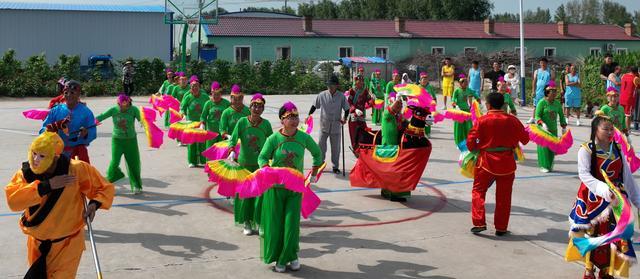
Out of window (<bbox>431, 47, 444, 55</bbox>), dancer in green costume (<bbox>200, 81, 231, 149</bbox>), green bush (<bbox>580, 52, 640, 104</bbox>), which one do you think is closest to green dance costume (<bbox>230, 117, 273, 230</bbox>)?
dancer in green costume (<bbox>200, 81, 231, 149</bbox>)

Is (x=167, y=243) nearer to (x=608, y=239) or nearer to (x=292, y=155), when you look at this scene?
(x=292, y=155)

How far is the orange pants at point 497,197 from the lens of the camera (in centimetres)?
828

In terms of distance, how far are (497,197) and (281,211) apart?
2.86m

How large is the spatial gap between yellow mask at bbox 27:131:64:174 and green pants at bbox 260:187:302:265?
231cm

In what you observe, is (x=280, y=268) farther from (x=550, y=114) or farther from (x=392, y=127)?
(x=550, y=114)

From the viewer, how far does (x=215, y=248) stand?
7.80 meters

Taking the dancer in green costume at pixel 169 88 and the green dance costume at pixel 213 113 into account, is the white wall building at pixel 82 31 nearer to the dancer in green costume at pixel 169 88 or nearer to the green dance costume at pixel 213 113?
the dancer in green costume at pixel 169 88

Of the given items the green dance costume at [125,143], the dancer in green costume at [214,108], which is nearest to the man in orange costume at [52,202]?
the green dance costume at [125,143]

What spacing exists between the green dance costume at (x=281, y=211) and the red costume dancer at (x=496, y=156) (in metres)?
2.44

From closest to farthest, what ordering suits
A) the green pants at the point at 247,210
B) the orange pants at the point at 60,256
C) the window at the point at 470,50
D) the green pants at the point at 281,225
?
the orange pants at the point at 60,256 < the green pants at the point at 281,225 < the green pants at the point at 247,210 < the window at the point at 470,50

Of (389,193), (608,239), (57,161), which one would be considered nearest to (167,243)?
(57,161)

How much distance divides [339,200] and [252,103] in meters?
2.78

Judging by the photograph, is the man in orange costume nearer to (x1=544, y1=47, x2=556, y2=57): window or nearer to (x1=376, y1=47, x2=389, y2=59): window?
(x1=376, y1=47, x2=389, y2=59): window

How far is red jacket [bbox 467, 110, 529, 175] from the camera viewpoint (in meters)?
8.24
